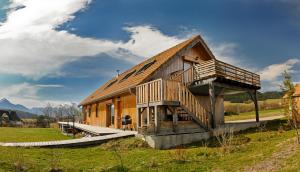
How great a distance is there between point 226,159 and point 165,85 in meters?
5.25

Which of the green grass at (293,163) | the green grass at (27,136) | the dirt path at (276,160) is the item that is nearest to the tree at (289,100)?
the dirt path at (276,160)

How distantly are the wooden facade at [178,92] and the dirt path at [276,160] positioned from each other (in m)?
5.44

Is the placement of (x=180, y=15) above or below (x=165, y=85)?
above

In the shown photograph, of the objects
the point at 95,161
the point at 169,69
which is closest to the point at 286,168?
the point at 95,161

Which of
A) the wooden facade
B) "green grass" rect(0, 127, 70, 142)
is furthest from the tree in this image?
"green grass" rect(0, 127, 70, 142)

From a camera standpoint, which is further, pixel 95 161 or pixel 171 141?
pixel 171 141

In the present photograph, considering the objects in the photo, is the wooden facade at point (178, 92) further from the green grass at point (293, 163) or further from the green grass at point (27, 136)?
the green grass at point (293, 163)

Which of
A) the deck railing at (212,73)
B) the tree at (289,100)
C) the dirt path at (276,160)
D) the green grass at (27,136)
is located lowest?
the green grass at (27,136)

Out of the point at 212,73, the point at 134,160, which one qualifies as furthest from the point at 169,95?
the point at 134,160

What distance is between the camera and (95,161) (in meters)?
8.77

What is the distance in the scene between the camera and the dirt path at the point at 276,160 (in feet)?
22.2

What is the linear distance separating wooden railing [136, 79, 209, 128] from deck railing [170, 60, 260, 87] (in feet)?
7.65

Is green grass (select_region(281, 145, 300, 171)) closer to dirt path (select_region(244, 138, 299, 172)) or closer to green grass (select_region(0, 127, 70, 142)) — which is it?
dirt path (select_region(244, 138, 299, 172))

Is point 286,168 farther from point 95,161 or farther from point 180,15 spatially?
point 180,15
